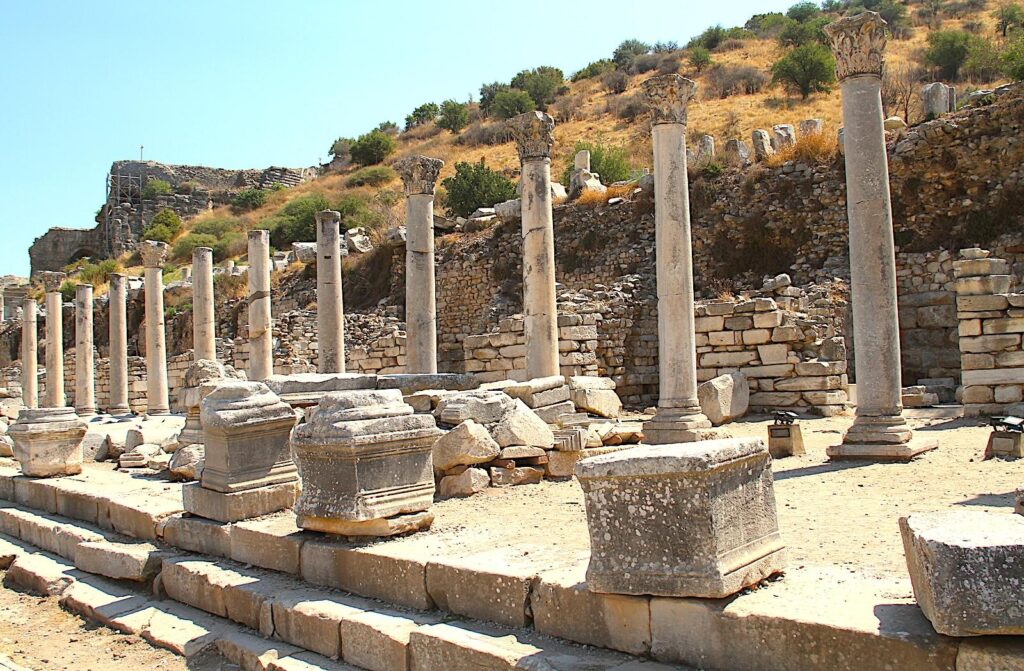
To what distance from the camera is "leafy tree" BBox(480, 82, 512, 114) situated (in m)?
59.2

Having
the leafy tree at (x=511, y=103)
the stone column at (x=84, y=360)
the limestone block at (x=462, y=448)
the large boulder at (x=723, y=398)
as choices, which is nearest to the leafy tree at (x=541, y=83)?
the leafy tree at (x=511, y=103)

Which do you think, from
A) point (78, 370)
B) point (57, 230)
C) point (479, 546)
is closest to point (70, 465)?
point (479, 546)

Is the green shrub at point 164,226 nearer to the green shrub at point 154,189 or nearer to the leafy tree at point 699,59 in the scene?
the green shrub at point 154,189

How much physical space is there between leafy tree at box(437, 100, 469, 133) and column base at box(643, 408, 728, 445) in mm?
49243

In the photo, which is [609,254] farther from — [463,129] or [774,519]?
[463,129]

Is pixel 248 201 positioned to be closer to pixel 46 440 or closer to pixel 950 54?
pixel 950 54

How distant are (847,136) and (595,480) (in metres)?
7.68

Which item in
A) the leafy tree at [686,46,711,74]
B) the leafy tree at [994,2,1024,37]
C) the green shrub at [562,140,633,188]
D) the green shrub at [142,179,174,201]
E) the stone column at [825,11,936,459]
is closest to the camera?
the stone column at [825,11,936,459]

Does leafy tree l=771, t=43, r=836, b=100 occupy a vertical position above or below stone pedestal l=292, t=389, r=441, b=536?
above

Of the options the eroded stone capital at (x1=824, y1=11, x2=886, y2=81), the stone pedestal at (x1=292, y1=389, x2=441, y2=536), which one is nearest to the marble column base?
the stone pedestal at (x1=292, y1=389, x2=441, y2=536)

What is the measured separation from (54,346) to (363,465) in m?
23.6

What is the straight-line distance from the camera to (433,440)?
20.6 ft

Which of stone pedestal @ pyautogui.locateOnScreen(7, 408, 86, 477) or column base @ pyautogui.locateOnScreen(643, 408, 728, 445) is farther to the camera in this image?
column base @ pyautogui.locateOnScreen(643, 408, 728, 445)

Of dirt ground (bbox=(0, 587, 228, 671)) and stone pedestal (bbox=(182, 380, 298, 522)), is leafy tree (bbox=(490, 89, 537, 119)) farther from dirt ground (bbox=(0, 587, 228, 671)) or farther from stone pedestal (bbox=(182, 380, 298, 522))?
dirt ground (bbox=(0, 587, 228, 671))
